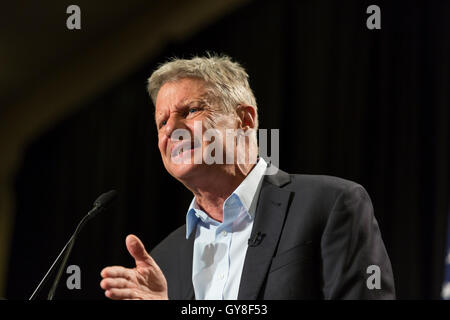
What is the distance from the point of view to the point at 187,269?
184 cm

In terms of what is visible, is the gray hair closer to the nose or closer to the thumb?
the nose

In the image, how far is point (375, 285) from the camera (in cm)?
157

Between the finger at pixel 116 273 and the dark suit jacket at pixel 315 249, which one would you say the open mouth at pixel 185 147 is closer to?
the dark suit jacket at pixel 315 249

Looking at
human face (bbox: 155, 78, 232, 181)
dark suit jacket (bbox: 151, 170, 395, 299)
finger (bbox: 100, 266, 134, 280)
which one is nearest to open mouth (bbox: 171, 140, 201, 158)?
human face (bbox: 155, 78, 232, 181)

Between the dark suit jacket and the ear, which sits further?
the ear

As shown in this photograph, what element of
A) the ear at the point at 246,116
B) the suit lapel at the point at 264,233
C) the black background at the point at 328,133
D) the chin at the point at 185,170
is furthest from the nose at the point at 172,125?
the black background at the point at 328,133

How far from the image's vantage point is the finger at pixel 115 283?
1.61 metres

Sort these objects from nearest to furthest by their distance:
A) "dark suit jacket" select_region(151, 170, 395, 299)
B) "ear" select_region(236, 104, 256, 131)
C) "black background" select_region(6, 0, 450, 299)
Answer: "dark suit jacket" select_region(151, 170, 395, 299) < "ear" select_region(236, 104, 256, 131) < "black background" select_region(6, 0, 450, 299)

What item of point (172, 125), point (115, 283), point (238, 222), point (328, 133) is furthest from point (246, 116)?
point (115, 283)

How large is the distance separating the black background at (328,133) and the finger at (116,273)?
0.62 metres

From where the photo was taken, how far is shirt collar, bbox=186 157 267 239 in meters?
1.83

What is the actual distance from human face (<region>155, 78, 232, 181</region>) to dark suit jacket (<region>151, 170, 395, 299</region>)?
10.4 inches

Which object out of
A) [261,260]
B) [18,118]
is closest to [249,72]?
[261,260]

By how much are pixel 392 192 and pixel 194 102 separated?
1004 millimetres
